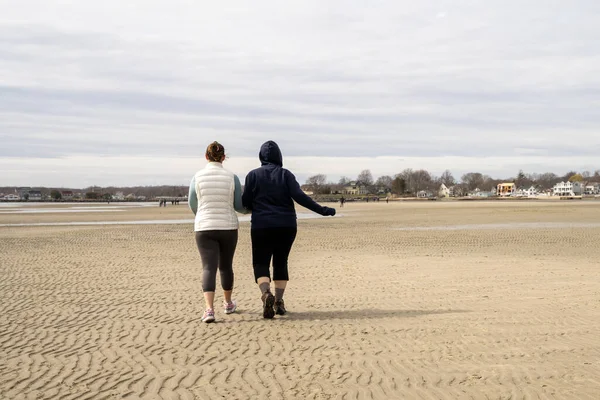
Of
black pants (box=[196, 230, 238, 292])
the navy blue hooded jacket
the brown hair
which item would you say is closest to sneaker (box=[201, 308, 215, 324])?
black pants (box=[196, 230, 238, 292])

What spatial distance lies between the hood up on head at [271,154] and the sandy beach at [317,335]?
1.98m

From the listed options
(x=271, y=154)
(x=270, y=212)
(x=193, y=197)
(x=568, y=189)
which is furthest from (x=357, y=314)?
(x=568, y=189)

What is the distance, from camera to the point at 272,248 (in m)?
7.02

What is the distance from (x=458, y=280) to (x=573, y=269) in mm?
3060

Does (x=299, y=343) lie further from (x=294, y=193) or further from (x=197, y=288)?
(x=197, y=288)

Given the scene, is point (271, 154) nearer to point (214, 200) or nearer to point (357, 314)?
point (214, 200)

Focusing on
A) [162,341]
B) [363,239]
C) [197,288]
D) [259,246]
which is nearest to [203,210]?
[259,246]

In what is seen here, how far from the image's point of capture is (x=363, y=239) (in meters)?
21.1

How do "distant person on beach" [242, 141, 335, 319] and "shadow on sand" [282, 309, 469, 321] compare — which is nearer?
"distant person on beach" [242, 141, 335, 319]

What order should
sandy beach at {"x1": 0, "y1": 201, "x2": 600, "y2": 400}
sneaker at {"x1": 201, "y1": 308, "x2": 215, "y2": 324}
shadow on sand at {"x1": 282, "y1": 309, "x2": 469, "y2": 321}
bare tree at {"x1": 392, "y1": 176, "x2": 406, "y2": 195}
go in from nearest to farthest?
1. sandy beach at {"x1": 0, "y1": 201, "x2": 600, "y2": 400}
2. sneaker at {"x1": 201, "y1": 308, "x2": 215, "y2": 324}
3. shadow on sand at {"x1": 282, "y1": 309, "x2": 469, "y2": 321}
4. bare tree at {"x1": 392, "y1": 176, "x2": 406, "y2": 195}

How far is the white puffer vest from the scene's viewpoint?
6.88 m

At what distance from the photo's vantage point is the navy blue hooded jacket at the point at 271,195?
6.91 meters

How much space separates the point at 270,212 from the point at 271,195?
0.70 ft

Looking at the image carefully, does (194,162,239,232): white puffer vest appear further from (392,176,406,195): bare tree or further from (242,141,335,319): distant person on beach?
(392,176,406,195): bare tree
